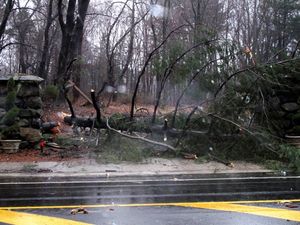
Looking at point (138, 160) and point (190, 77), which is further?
point (190, 77)

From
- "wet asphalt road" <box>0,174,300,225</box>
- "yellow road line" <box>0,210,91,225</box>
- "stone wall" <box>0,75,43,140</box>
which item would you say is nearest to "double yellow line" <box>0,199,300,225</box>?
"yellow road line" <box>0,210,91,225</box>

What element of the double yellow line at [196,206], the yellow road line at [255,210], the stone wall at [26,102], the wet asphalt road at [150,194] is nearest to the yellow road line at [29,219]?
the double yellow line at [196,206]

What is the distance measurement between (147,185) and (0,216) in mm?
3099

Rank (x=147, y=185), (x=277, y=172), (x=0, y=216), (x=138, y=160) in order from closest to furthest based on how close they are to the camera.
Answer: (x=0, y=216)
(x=147, y=185)
(x=277, y=172)
(x=138, y=160)

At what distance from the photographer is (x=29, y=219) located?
5652mm

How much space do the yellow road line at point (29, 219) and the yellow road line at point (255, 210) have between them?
6.04 feet

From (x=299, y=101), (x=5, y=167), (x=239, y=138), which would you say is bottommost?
(x=5, y=167)

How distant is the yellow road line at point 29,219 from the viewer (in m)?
5.43

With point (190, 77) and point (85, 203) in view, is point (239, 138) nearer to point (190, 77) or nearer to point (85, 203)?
point (190, 77)

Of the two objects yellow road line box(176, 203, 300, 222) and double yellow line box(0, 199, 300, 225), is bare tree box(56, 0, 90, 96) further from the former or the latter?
yellow road line box(176, 203, 300, 222)

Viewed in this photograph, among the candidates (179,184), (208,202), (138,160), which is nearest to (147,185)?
(179,184)

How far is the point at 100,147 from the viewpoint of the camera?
38.5ft

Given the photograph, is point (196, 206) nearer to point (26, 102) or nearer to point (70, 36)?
point (26, 102)

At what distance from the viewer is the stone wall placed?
12078 millimetres
